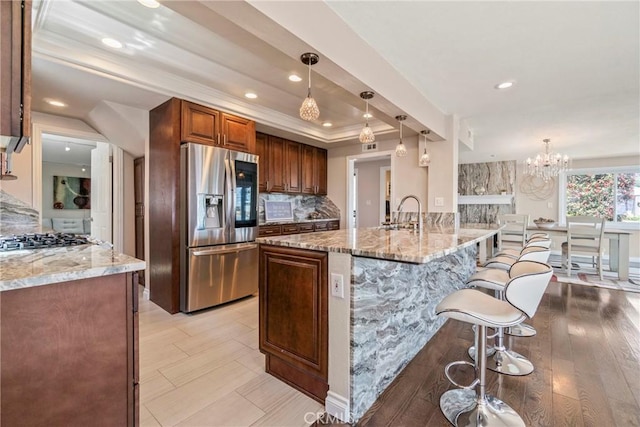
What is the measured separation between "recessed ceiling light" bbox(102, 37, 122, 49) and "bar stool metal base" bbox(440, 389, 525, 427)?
3426mm

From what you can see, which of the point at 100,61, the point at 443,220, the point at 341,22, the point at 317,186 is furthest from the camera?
the point at 317,186

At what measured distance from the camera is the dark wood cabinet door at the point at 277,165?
4523mm

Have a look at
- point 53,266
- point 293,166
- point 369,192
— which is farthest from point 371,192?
point 53,266

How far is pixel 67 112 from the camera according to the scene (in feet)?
11.1

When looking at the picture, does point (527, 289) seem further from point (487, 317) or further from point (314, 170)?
point (314, 170)

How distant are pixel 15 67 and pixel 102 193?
3.92m

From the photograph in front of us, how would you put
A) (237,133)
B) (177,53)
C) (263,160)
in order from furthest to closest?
(263,160) → (237,133) → (177,53)

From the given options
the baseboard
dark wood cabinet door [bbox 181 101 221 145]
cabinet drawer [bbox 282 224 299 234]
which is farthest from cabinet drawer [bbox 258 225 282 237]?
the baseboard

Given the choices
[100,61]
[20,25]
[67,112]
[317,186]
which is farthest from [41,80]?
[317,186]

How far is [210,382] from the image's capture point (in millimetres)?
1893

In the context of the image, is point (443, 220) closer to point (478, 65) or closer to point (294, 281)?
point (478, 65)

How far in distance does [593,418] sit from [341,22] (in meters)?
2.77

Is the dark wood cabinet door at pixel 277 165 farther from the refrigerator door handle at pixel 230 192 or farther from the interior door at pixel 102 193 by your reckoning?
the interior door at pixel 102 193

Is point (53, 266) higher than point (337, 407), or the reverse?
point (53, 266)
